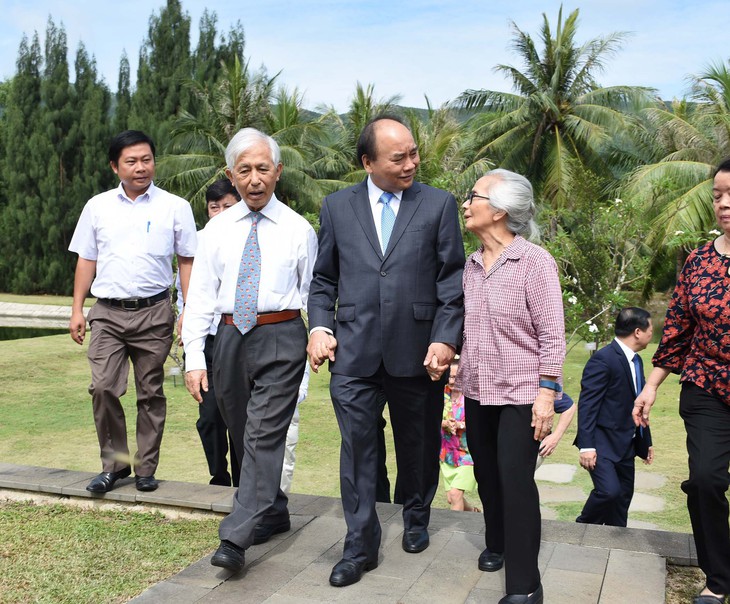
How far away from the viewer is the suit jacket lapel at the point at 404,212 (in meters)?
3.92

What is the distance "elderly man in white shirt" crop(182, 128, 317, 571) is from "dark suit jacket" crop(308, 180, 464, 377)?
0.25 meters

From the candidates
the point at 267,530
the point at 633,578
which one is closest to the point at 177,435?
the point at 267,530

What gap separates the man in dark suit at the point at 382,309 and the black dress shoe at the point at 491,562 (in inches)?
18.6

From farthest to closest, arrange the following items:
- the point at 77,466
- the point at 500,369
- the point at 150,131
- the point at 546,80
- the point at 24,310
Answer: the point at 150,131 < the point at 24,310 < the point at 546,80 < the point at 77,466 < the point at 500,369

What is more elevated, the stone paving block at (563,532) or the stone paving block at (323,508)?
the stone paving block at (563,532)

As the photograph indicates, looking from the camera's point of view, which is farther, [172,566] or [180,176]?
[180,176]

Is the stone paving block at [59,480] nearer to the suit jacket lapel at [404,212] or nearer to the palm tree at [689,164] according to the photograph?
the suit jacket lapel at [404,212]

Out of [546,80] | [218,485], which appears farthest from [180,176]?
[218,485]

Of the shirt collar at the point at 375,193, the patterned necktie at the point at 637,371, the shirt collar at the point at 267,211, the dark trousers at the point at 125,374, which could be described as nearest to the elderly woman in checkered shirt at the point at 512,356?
the shirt collar at the point at 375,193

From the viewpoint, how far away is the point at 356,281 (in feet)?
12.9

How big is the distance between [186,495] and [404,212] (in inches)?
86.3

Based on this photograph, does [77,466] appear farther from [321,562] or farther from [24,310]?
[24,310]

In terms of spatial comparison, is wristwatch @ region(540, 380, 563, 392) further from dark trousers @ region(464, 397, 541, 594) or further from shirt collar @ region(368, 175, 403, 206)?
shirt collar @ region(368, 175, 403, 206)

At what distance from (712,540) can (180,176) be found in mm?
31569
